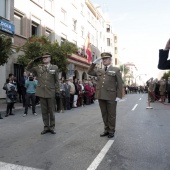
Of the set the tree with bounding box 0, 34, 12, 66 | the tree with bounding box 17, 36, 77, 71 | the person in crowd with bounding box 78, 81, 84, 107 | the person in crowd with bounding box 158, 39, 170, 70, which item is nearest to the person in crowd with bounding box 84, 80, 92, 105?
the person in crowd with bounding box 78, 81, 84, 107

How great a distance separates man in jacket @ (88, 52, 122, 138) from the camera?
602 cm

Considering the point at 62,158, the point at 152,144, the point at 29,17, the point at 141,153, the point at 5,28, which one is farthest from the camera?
the point at 29,17

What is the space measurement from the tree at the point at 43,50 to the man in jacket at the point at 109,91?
943cm

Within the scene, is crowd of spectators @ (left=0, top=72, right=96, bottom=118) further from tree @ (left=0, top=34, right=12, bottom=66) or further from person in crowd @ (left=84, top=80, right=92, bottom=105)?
tree @ (left=0, top=34, right=12, bottom=66)

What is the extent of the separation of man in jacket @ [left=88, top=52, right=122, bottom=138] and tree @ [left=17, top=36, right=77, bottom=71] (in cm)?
943

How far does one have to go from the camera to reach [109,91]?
603 centimetres

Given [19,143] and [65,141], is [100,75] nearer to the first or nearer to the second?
[65,141]

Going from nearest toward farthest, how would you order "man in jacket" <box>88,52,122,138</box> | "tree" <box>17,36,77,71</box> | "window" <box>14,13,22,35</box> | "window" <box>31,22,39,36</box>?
1. "man in jacket" <box>88,52,122,138</box>
2. "tree" <box>17,36,77,71</box>
3. "window" <box>14,13,22,35</box>
4. "window" <box>31,22,39,36</box>

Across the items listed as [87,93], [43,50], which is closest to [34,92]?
[43,50]

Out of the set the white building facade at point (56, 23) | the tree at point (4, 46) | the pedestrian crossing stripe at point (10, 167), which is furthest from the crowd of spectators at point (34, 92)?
the pedestrian crossing stripe at point (10, 167)

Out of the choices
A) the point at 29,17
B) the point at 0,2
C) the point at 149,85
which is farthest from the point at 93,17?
the point at 149,85

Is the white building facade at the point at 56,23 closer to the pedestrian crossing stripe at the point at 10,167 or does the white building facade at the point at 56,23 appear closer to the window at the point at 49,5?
the window at the point at 49,5

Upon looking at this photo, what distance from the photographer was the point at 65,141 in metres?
5.55

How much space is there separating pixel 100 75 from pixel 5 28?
11.8 m
